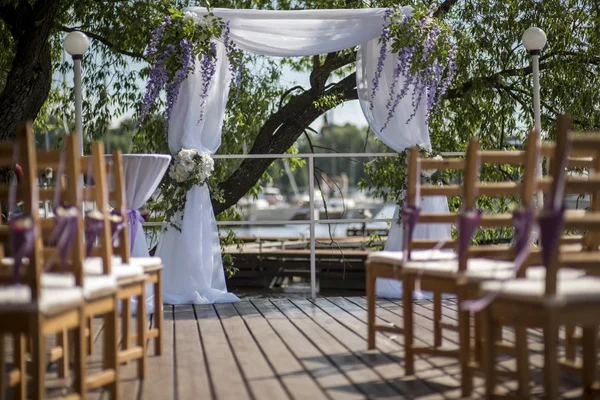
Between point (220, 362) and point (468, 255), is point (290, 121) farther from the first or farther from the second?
point (468, 255)

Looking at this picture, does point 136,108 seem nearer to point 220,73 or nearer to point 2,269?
point 220,73

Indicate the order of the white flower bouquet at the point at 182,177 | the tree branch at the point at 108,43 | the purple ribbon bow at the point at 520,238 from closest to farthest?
1. the purple ribbon bow at the point at 520,238
2. the white flower bouquet at the point at 182,177
3. the tree branch at the point at 108,43

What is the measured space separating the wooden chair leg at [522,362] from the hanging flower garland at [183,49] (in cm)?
329

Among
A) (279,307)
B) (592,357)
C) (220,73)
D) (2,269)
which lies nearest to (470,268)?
(592,357)

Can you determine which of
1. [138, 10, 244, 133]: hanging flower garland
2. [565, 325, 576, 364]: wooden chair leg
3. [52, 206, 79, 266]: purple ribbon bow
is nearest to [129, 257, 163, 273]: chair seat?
[52, 206, 79, 266]: purple ribbon bow

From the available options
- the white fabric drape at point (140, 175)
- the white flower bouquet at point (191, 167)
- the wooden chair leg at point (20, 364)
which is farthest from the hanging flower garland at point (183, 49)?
the wooden chair leg at point (20, 364)

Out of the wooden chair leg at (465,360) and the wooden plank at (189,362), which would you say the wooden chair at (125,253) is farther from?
the wooden chair leg at (465,360)

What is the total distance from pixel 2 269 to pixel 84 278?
0.35 metres

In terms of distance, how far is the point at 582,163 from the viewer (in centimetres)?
346

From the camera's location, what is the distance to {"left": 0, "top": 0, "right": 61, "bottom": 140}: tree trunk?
259 inches

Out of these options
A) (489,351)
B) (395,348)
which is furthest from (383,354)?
(489,351)

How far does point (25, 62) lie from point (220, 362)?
4.02 m

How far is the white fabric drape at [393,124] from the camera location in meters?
5.64

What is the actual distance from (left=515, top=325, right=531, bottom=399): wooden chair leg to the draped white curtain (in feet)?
9.85
